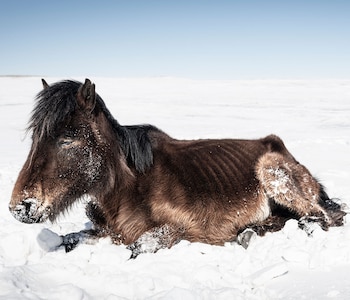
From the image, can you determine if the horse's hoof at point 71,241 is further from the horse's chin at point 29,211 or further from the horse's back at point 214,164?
the horse's back at point 214,164

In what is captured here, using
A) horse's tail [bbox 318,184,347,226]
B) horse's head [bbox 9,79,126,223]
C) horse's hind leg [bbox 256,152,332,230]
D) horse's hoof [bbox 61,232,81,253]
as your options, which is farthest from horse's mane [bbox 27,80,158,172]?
horse's tail [bbox 318,184,347,226]

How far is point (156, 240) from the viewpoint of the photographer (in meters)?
3.93

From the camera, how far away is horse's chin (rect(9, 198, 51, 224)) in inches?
127

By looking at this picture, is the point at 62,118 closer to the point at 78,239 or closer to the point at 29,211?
the point at 29,211

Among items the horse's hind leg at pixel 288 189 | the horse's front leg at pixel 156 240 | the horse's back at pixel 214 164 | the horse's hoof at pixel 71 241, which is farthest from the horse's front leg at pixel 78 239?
the horse's hind leg at pixel 288 189

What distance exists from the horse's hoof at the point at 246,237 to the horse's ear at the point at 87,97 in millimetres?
2041

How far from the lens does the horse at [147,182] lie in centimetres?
352

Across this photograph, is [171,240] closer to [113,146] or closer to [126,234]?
[126,234]

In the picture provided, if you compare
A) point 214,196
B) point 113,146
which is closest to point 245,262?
point 214,196

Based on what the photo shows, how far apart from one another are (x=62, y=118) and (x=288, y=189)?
259cm

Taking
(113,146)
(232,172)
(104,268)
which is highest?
(113,146)

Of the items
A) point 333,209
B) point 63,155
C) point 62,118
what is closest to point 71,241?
point 63,155

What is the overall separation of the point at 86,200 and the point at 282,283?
7.25 feet

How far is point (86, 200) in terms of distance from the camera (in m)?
4.27
